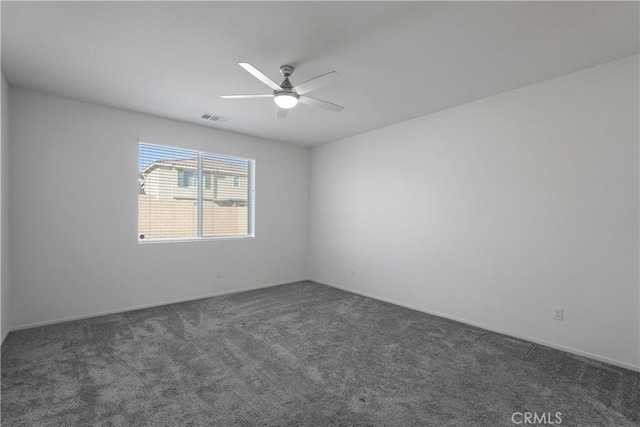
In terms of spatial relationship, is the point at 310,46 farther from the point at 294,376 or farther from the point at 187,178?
the point at 187,178

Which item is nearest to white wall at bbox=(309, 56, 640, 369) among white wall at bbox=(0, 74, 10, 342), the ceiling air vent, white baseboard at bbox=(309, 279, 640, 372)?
white baseboard at bbox=(309, 279, 640, 372)

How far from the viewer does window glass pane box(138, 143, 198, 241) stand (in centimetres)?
414

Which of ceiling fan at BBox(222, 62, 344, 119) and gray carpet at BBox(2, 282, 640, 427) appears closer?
gray carpet at BBox(2, 282, 640, 427)

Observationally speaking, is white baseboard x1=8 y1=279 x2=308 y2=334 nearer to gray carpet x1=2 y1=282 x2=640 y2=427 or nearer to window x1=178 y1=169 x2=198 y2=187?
gray carpet x1=2 y1=282 x2=640 y2=427

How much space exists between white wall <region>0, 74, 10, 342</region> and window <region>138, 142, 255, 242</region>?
1.26 m

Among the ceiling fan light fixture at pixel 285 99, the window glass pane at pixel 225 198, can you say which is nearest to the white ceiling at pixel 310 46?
the ceiling fan light fixture at pixel 285 99

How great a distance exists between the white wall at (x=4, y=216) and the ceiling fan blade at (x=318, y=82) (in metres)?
2.92

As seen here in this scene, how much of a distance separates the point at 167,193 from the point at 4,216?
1.69 m

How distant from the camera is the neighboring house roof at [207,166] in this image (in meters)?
4.26

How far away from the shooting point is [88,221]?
3684mm

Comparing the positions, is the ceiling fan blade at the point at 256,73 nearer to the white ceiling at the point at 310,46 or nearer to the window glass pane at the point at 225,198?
the white ceiling at the point at 310,46

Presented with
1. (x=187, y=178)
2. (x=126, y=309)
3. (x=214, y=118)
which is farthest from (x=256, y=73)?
(x=126, y=309)
